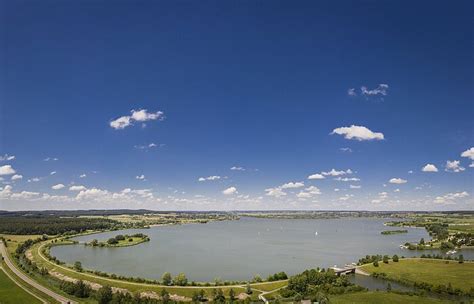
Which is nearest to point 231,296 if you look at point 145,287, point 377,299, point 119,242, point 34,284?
point 145,287

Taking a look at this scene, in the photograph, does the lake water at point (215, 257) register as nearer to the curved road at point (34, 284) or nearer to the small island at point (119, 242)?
the small island at point (119, 242)

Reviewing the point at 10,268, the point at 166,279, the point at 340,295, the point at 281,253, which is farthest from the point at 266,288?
the point at 10,268

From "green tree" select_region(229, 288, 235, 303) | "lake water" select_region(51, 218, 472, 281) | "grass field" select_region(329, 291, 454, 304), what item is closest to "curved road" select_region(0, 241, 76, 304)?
"lake water" select_region(51, 218, 472, 281)

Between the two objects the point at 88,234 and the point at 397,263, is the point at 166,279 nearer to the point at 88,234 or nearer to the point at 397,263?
the point at 397,263

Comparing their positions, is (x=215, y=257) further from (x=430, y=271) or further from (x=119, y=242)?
(x=430, y=271)

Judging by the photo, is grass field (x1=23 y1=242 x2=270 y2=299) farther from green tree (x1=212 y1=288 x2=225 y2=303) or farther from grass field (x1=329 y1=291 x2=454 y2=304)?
grass field (x1=329 y1=291 x2=454 y2=304)

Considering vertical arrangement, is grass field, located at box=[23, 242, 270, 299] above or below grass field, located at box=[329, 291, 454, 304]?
above

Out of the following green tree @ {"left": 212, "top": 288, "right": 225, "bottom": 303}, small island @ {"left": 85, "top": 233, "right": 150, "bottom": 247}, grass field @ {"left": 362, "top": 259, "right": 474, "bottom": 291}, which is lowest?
grass field @ {"left": 362, "top": 259, "right": 474, "bottom": 291}

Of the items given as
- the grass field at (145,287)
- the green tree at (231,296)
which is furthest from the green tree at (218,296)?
the grass field at (145,287)
